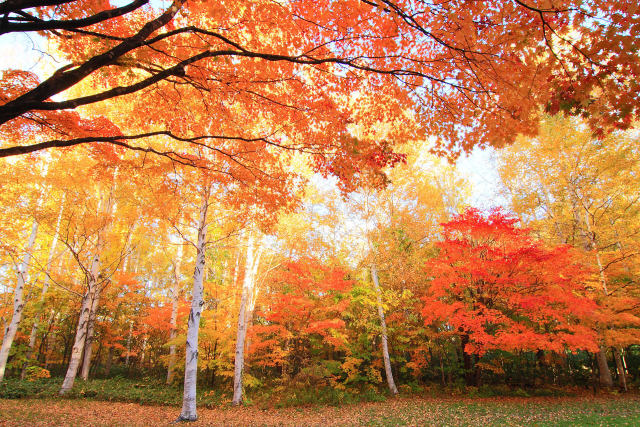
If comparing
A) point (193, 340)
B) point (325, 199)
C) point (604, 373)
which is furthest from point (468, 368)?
point (193, 340)

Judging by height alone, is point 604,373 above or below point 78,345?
below

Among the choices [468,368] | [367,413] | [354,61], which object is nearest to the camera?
[354,61]

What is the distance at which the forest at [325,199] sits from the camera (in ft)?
10.4

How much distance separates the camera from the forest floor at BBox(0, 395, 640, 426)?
644 cm

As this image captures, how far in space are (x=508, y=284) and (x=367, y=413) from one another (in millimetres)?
5765

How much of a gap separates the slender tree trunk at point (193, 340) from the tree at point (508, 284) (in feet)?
23.3

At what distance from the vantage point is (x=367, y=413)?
855cm

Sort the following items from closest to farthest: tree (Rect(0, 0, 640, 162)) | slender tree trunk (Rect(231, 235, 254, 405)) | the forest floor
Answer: tree (Rect(0, 0, 640, 162))
the forest floor
slender tree trunk (Rect(231, 235, 254, 405))

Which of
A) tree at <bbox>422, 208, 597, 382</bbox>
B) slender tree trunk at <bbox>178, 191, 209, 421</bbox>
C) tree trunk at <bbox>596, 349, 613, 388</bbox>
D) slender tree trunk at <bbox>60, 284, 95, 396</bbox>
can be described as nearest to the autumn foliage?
tree at <bbox>422, 208, 597, 382</bbox>

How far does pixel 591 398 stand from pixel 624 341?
8.38 ft

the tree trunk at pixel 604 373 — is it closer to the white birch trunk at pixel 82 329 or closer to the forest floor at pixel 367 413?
the forest floor at pixel 367 413

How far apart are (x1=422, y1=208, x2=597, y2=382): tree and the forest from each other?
9 centimetres

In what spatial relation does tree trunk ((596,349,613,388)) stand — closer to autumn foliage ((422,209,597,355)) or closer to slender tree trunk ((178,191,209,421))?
autumn foliage ((422,209,597,355))

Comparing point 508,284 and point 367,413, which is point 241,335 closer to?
point 367,413
